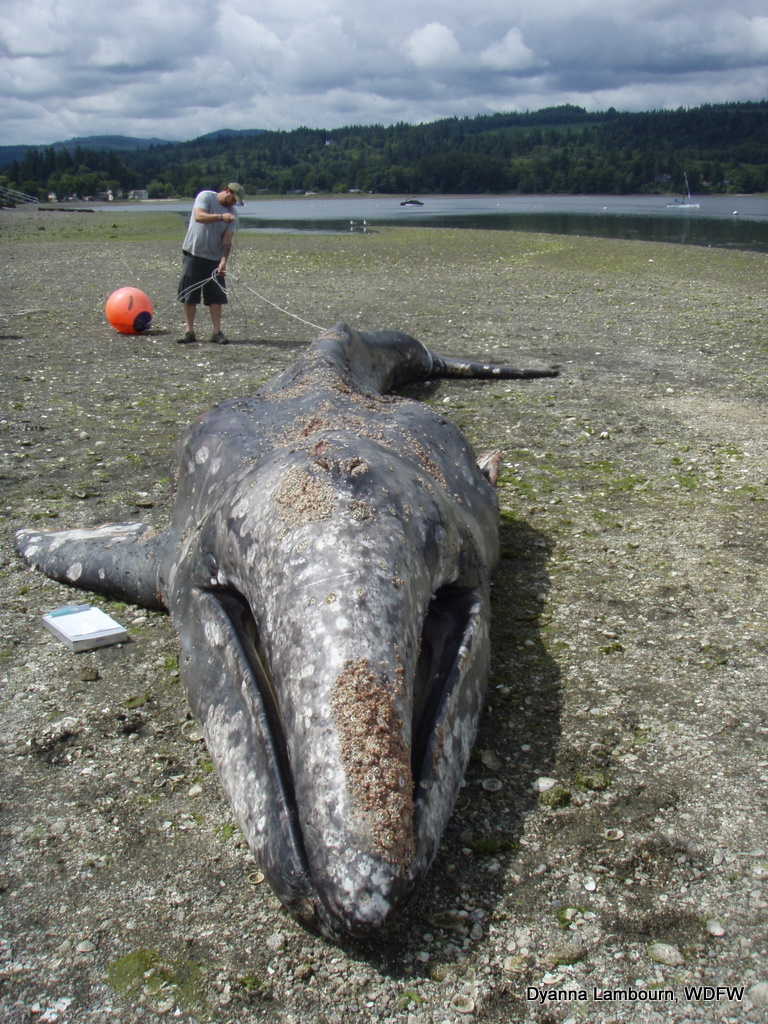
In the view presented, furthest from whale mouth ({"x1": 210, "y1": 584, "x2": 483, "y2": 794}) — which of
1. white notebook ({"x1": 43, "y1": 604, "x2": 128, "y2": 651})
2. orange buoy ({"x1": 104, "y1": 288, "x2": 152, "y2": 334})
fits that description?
orange buoy ({"x1": 104, "y1": 288, "x2": 152, "y2": 334})

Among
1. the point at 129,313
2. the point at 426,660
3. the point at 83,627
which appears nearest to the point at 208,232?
the point at 129,313

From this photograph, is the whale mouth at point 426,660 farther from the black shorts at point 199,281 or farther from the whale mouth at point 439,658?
the black shorts at point 199,281

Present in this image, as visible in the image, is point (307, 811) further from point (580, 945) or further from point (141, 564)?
point (141, 564)

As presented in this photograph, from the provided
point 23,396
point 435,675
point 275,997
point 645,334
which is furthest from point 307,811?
point 645,334

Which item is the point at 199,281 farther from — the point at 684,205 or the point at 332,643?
the point at 684,205

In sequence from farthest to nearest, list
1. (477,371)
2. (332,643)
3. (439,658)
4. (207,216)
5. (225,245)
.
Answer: (225,245) → (207,216) → (477,371) → (439,658) → (332,643)

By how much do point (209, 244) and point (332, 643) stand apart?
11154 millimetres

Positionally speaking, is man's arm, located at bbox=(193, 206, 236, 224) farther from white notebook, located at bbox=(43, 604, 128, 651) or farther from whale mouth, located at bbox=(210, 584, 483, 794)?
whale mouth, located at bbox=(210, 584, 483, 794)

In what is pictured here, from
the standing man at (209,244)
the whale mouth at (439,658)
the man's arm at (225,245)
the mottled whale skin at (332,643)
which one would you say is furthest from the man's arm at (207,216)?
the whale mouth at (439,658)

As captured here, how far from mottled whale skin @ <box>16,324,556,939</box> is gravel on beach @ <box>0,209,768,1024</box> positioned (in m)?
0.28

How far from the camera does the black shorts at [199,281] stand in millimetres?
13109

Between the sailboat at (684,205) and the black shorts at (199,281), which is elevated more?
the sailboat at (684,205)

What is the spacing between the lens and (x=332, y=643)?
121 inches

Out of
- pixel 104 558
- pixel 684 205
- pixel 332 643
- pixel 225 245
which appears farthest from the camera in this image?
pixel 684 205
